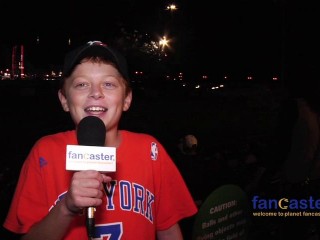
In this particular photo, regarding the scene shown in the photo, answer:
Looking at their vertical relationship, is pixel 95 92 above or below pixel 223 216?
above

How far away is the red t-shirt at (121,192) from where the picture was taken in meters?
2.01

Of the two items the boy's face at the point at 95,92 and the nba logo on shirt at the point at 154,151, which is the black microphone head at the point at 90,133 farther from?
the nba logo on shirt at the point at 154,151

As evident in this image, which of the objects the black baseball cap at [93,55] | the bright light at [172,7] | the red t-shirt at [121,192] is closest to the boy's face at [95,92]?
the black baseball cap at [93,55]

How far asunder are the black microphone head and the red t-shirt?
1.27 ft

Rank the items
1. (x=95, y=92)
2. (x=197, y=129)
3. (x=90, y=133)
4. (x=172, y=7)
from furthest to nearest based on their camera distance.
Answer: (x=172, y=7)
(x=197, y=129)
(x=95, y=92)
(x=90, y=133)

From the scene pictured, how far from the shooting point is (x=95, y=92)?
201 centimetres

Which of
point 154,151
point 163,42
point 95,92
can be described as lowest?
point 154,151

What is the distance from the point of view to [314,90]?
4637 mm

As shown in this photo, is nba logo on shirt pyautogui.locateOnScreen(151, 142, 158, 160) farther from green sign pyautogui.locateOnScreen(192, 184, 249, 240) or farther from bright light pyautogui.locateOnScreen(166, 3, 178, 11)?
bright light pyautogui.locateOnScreen(166, 3, 178, 11)

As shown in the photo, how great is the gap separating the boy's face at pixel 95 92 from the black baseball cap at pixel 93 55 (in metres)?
0.03

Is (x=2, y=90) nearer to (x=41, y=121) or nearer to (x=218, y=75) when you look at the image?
(x=41, y=121)

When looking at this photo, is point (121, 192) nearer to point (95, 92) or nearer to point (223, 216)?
point (95, 92)

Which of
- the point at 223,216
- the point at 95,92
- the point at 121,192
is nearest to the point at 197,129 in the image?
the point at 223,216

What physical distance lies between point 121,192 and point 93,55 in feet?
2.30
